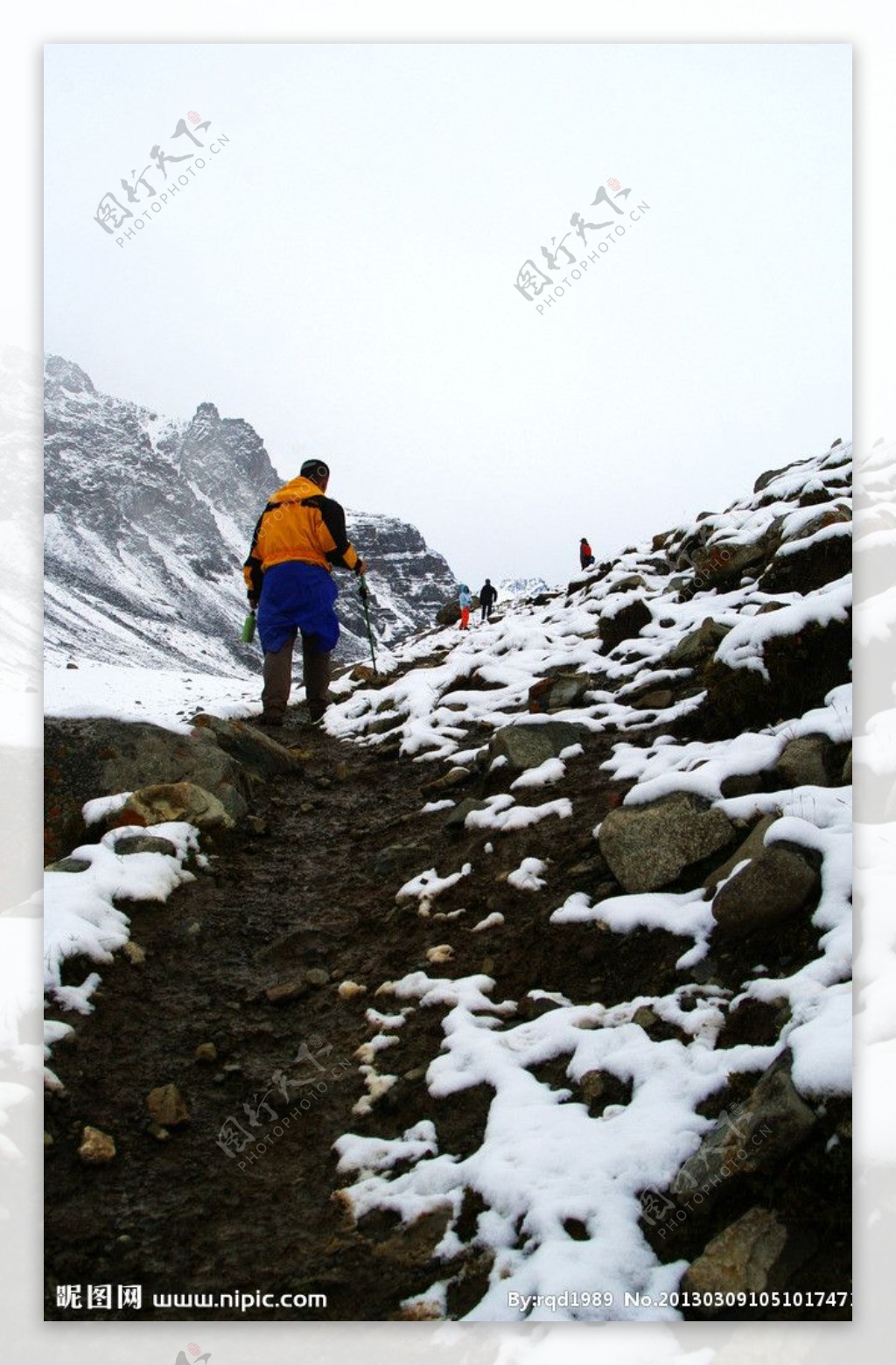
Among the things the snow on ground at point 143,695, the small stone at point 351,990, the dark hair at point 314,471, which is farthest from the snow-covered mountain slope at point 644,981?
the dark hair at point 314,471

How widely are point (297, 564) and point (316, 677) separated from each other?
1.86m

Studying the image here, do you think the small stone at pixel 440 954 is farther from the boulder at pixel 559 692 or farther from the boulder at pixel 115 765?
the boulder at pixel 559 692

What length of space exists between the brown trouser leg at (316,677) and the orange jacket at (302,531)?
1.11 metres

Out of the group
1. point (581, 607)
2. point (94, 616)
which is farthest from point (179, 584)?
point (581, 607)

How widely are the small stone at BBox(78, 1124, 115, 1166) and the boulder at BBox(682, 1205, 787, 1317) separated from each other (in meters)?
2.19

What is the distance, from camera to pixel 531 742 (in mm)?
6641

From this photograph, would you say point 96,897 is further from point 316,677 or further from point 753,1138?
point 316,677

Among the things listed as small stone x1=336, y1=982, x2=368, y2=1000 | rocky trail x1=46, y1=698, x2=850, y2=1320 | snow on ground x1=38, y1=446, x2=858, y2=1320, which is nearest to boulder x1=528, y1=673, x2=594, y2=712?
snow on ground x1=38, y1=446, x2=858, y2=1320

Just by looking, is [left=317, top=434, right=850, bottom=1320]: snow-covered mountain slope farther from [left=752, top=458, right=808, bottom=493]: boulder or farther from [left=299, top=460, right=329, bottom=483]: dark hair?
[left=752, top=458, right=808, bottom=493]: boulder

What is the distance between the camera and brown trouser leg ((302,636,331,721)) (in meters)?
9.71

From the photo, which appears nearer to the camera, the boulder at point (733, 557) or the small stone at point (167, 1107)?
the small stone at point (167, 1107)

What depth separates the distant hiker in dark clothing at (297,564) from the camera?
868 cm

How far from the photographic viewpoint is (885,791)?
4.13 m

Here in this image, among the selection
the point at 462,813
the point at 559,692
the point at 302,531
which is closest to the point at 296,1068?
the point at 462,813
